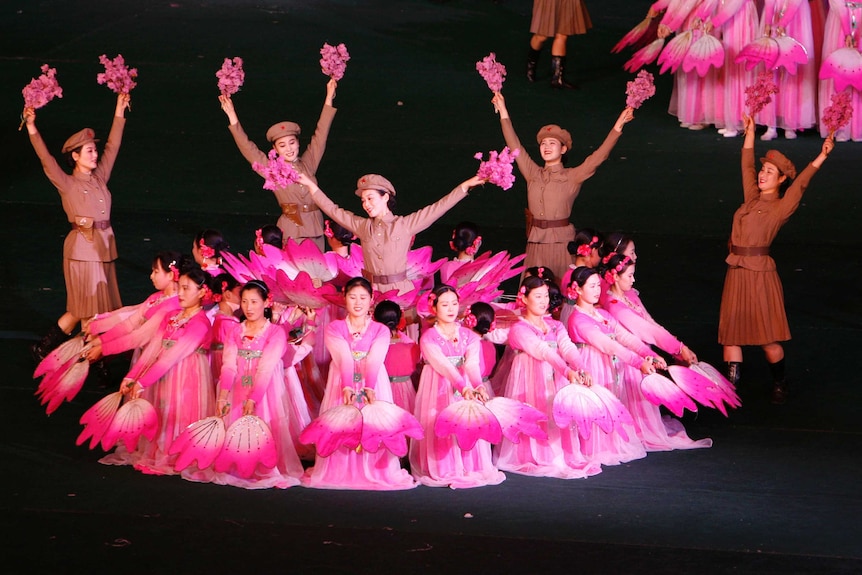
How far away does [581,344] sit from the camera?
20.9 feet

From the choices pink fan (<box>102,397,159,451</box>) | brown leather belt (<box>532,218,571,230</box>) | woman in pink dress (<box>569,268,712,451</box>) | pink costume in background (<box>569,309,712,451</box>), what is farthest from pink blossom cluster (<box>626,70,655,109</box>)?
pink fan (<box>102,397,159,451</box>)

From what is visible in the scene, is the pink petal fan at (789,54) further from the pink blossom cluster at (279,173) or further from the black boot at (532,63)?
the pink blossom cluster at (279,173)

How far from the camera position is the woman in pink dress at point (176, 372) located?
6156 millimetres

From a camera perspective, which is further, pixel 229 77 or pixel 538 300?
pixel 229 77

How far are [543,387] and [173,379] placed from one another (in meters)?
1.56

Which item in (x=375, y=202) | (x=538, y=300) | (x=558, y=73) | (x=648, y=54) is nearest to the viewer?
(x=538, y=300)

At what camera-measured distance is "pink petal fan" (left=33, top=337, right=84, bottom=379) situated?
656 cm

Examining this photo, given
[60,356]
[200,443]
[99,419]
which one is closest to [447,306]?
[200,443]

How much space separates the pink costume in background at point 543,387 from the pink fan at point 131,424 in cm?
145

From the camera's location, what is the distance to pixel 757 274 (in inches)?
273

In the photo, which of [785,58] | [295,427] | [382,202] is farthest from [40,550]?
[785,58]

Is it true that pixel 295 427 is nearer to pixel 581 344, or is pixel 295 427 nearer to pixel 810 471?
pixel 581 344

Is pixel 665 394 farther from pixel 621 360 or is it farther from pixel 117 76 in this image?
pixel 117 76

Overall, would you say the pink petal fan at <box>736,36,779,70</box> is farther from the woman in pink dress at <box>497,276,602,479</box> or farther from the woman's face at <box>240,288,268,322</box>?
the woman's face at <box>240,288,268,322</box>
